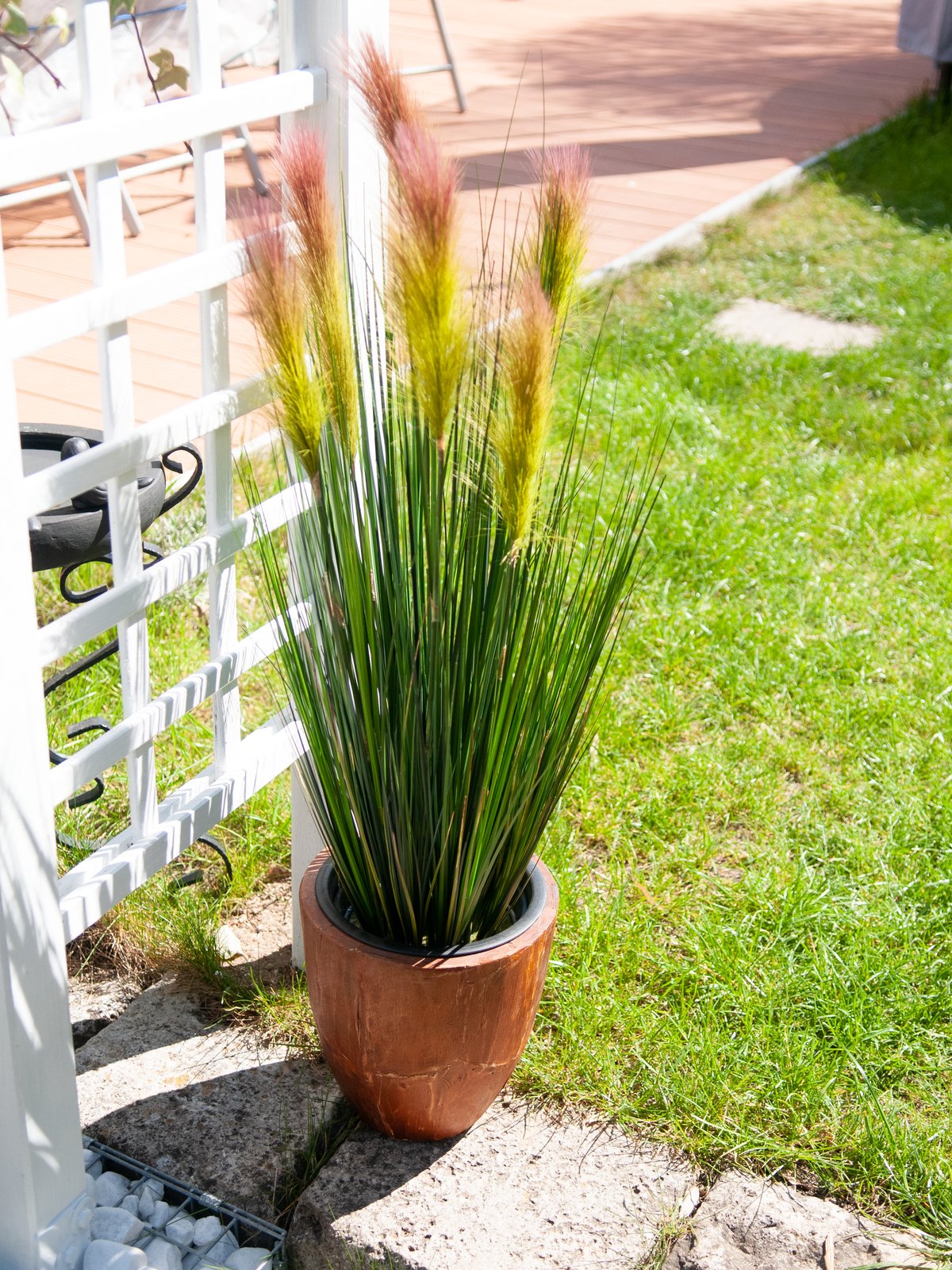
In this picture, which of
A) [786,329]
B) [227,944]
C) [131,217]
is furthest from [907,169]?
[227,944]

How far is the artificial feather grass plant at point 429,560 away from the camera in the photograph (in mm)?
1206

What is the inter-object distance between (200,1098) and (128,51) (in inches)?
132

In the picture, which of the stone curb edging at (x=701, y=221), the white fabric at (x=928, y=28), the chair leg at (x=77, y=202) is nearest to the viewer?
the chair leg at (x=77, y=202)

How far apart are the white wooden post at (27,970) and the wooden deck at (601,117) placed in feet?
6.15

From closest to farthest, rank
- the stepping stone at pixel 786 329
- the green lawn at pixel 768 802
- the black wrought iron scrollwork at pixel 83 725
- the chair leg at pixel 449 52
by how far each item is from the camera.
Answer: the green lawn at pixel 768 802 → the black wrought iron scrollwork at pixel 83 725 → the stepping stone at pixel 786 329 → the chair leg at pixel 449 52

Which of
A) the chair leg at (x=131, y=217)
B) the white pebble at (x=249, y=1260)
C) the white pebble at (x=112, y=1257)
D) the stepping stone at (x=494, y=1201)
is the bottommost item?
the white pebble at (x=249, y=1260)

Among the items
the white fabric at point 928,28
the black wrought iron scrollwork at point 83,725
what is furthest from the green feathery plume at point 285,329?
the white fabric at point 928,28

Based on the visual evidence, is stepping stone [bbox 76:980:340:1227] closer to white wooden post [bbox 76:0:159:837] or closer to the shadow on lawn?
white wooden post [bbox 76:0:159:837]

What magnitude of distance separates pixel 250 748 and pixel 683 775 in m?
0.89

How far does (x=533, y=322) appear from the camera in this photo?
1159 millimetres

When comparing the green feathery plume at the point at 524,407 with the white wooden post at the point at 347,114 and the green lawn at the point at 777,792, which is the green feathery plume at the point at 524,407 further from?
the green lawn at the point at 777,792

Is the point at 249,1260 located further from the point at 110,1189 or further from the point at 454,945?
the point at 454,945

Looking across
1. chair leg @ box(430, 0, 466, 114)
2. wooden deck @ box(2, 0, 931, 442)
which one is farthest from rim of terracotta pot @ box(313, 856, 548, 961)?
chair leg @ box(430, 0, 466, 114)

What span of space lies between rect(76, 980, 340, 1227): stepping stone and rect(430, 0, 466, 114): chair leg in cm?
481
